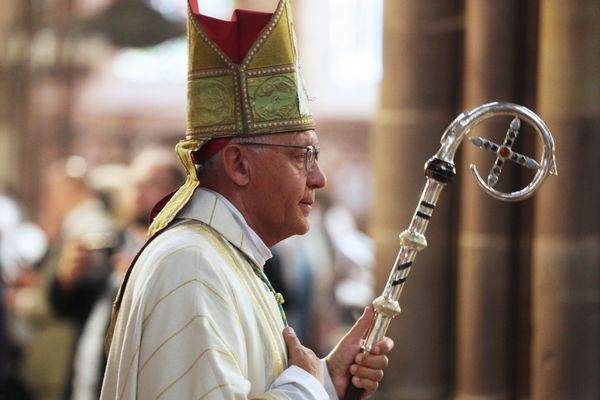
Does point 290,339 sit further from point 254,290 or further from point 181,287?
point 181,287

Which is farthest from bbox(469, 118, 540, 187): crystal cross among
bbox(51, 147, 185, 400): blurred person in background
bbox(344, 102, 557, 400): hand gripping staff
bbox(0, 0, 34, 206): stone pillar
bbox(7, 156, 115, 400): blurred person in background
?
bbox(0, 0, 34, 206): stone pillar

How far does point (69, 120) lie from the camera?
2167 cm

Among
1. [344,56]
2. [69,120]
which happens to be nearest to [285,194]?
[69,120]

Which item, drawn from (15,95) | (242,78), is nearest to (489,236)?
(242,78)

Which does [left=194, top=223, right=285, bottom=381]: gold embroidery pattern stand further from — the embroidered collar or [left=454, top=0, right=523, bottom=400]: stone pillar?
[left=454, top=0, right=523, bottom=400]: stone pillar

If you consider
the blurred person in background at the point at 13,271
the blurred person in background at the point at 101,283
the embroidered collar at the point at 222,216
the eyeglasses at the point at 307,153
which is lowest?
the blurred person in background at the point at 13,271

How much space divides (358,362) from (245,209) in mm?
482

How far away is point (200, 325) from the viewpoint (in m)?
2.94

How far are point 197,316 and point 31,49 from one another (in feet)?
55.5

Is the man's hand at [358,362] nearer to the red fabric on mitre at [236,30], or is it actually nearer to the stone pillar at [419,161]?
the red fabric on mitre at [236,30]

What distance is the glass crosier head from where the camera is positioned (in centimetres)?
324

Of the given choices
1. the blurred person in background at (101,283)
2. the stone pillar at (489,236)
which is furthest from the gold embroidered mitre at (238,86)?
the blurred person in background at (101,283)

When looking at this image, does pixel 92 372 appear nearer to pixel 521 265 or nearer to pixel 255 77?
pixel 521 265

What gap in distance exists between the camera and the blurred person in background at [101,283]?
20.8ft
